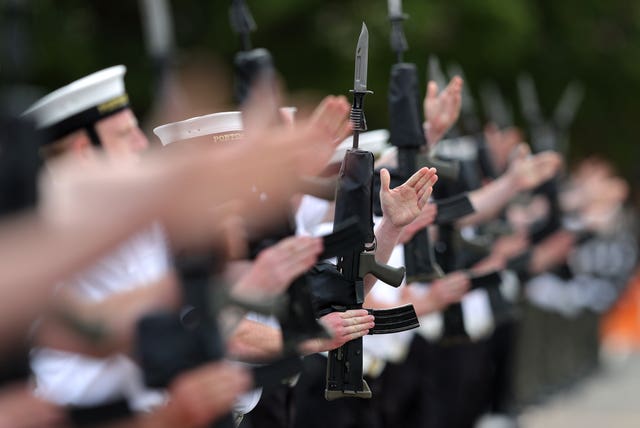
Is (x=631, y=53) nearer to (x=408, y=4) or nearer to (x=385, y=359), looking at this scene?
(x=408, y=4)

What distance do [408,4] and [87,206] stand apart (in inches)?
429

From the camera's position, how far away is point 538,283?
37.0 ft

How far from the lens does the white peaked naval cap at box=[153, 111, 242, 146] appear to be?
10.7 feet

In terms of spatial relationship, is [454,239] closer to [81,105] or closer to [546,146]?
[81,105]

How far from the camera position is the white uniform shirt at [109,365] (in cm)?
305

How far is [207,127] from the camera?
155 inches

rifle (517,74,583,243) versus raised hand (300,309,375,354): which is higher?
raised hand (300,309,375,354)

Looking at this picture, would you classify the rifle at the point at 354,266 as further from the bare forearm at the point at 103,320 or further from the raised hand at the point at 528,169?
the raised hand at the point at 528,169

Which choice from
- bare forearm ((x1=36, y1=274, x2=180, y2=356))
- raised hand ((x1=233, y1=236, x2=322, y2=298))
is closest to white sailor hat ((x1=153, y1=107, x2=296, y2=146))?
raised hand ((x1=233, y1=236, x2=322, y2=298))

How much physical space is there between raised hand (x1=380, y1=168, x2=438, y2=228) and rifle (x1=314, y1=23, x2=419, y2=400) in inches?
2.0

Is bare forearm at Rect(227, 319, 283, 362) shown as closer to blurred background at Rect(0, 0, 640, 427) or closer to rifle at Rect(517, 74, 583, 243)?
rifle at Rect(517, 74, 583, 243)

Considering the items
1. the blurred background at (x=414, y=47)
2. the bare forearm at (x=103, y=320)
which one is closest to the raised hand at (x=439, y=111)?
the bare forearm at (x=103, y=320)

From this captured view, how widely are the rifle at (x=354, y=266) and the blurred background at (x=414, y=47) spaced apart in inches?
261

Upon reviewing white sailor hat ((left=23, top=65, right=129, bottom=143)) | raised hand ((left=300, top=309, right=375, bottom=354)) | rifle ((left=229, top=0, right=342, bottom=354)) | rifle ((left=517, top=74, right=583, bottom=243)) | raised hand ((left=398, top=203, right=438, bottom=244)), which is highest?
white sailor hat ((left=23, top=65, right=129, bottom=143))
